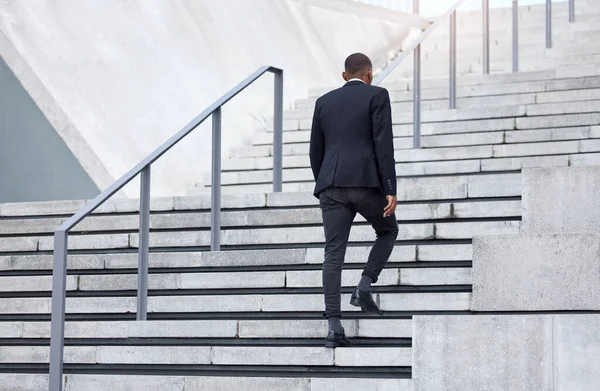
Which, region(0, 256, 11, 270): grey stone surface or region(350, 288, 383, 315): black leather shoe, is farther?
region(0, 256, 11, 270): grey stone surface

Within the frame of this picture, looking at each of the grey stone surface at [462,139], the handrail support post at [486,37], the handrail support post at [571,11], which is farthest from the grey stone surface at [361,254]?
the handrail support post at [571,11]

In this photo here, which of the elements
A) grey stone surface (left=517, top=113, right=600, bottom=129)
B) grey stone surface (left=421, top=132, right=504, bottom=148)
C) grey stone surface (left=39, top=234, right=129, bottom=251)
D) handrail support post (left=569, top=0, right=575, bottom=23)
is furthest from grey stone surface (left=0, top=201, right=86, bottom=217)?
handrail support post (left=569, top=0, right=575, bottom=23)

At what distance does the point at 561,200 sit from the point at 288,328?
151cm

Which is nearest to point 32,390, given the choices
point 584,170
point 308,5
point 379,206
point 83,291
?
point 83,291

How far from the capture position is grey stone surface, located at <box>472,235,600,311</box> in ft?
19.0

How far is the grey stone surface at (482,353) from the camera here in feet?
18.2

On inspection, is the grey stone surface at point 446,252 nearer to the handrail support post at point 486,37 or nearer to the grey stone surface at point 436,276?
the grey stone surface at point 436,276

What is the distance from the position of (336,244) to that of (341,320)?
52 cm

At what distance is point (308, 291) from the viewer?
270 inches

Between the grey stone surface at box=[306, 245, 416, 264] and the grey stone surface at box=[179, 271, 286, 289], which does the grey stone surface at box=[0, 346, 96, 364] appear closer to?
the grey stone surface at box=[179, 271, 286, 289]

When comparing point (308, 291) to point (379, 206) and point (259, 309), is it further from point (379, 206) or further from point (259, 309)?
point (379, 206)

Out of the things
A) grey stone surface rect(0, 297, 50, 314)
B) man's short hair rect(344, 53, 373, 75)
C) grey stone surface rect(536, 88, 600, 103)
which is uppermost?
grey stone surface rect(536, 88, 600, 103)

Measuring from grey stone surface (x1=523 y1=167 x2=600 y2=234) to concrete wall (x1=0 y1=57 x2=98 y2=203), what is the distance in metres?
4.29

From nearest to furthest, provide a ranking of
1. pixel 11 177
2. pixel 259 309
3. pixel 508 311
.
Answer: pixel 508 311 → pixel 259 309 → pixel 11 177
